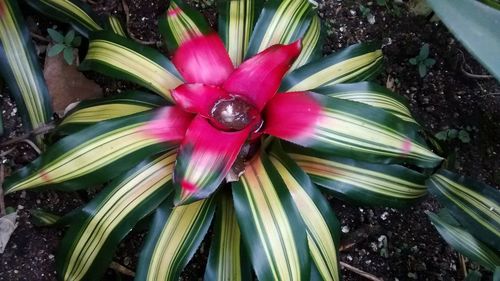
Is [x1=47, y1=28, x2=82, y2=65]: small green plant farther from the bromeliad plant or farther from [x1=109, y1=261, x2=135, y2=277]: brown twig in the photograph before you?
[x1=109, y1=261, x2=135, y2=277]: brown twig

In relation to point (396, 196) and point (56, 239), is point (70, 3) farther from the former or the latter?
point (396, 196)

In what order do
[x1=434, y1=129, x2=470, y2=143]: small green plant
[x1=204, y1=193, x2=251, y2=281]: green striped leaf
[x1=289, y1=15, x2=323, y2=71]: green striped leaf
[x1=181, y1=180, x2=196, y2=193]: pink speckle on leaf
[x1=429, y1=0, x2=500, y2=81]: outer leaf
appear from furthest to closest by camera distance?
[x1=434, y1=129, x2=470, y2=143]: small green plant → [x1=289, y1=15, x2=323, y2=71]: green striped leaf → [x1=204, y1=193, x2=251, y2=281]: green striped leaf → [x1=181, y1=180, x2=196, y2=193]: pink speckle on leaf → [x1=429, y1=0, x2=500, y2=81]: outer leaf

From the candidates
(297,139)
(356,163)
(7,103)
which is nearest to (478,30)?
(297,139)

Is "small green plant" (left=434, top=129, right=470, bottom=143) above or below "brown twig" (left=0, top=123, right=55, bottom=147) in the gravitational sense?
below

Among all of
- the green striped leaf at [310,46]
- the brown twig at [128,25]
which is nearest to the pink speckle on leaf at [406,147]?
the green striped leaf at [310,46]

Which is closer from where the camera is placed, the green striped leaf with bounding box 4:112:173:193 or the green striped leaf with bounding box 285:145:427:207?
the green striped leaf with bounding box 4:112:173:193

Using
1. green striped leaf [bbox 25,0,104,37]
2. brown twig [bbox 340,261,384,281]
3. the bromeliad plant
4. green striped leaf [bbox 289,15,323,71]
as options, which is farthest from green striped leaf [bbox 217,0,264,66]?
brown twig [bbox 340,261,384,281]

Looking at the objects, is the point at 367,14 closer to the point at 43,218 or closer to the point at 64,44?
the point at 64,44
